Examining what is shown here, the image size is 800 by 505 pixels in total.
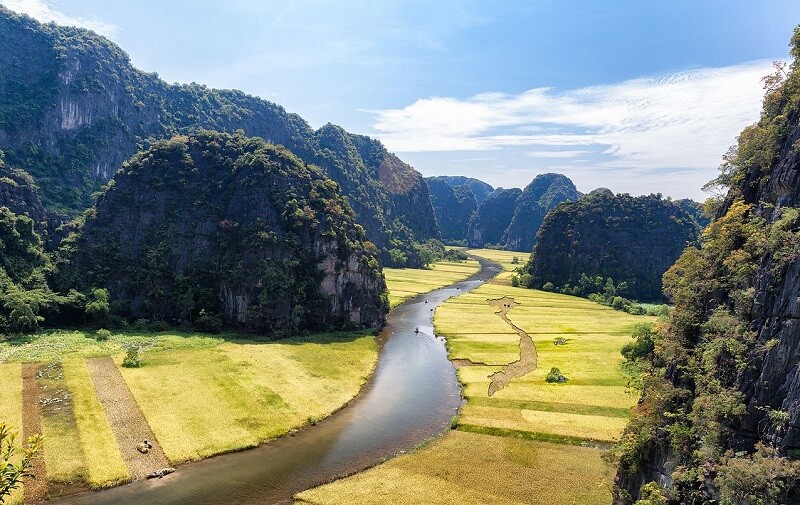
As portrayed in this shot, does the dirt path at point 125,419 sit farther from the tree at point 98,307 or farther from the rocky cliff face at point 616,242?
the rocky cliff face at point 616,242

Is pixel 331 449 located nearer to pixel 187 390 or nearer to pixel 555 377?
pixel 187 390

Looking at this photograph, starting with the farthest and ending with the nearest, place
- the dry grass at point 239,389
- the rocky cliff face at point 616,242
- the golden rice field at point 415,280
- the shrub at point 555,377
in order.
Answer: the rocky cliff face at point 616,242 < the golden rice field at point 415,280 < the shrub at point 555,377 < the dry grass at point 239,389

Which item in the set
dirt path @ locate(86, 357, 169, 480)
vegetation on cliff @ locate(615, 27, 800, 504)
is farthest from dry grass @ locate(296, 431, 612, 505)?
dirt path @ locate(86, 357, 169, 480)

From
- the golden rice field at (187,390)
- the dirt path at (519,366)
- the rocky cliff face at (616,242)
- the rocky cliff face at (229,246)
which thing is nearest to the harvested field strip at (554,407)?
the dirt path at (519,366)

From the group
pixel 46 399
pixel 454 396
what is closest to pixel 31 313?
pixel 46 399

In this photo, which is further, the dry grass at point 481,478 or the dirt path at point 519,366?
the dirt path at point 519,366

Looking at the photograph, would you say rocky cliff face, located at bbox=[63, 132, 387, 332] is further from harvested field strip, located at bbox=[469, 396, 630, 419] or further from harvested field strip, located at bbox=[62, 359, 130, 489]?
harvested field strip, located at bbox=[469, 396, 630, 419]
